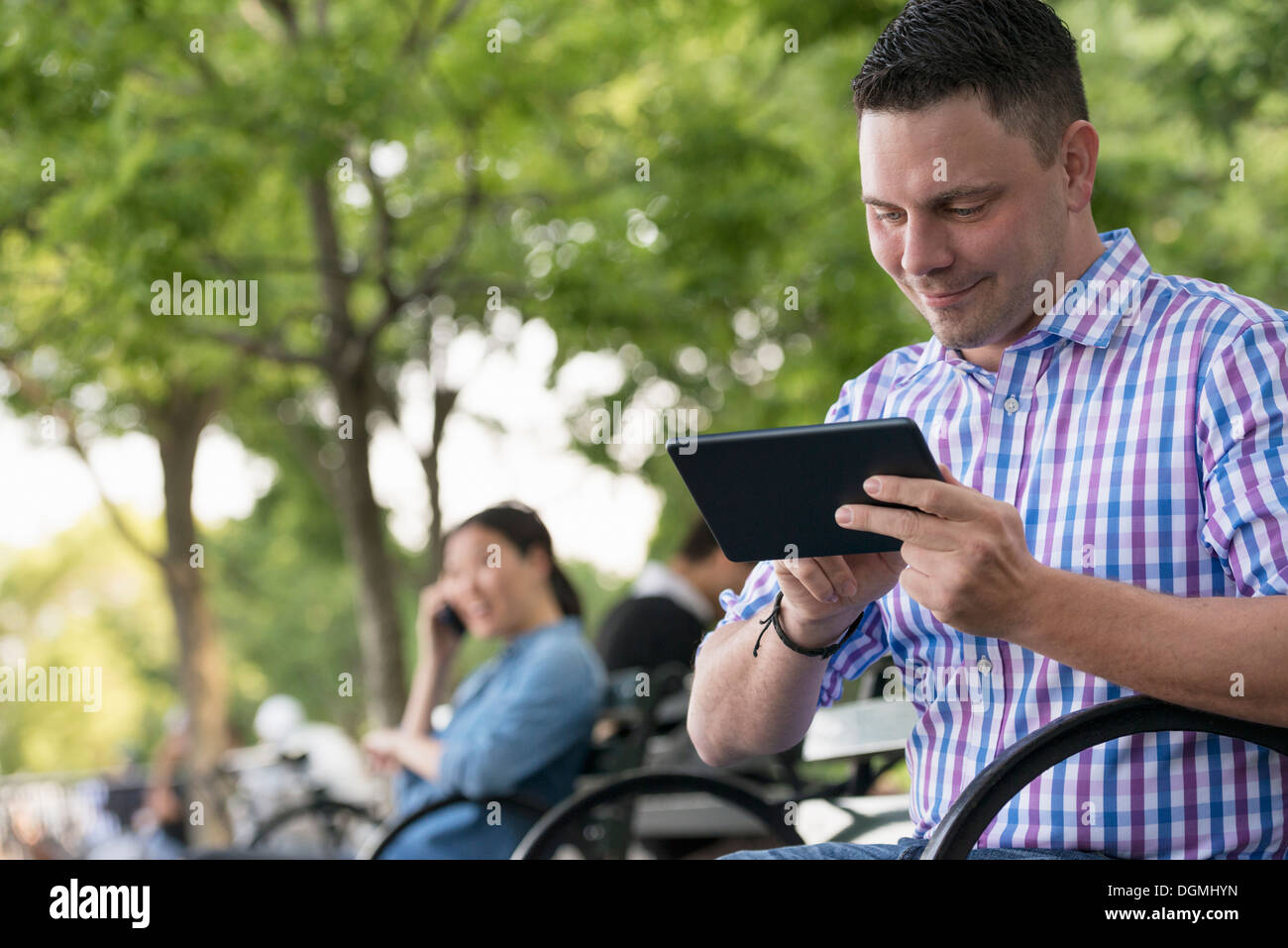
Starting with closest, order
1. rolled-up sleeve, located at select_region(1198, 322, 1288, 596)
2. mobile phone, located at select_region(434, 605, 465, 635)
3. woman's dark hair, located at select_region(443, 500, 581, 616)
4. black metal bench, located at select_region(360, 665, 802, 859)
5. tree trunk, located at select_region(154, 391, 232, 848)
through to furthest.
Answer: rolled-up sleeve, located at select_region(1198, 322, 1288, 596)
black metal bench, located at select_region(360, 665, 802, 859)
woman's dark hair, located at select_region(443, 500, 581, 616)
mobile phone, located at select_region(434, 605, 465, 635)
tree trunk, located at select_region(154, 391, 232, 848)

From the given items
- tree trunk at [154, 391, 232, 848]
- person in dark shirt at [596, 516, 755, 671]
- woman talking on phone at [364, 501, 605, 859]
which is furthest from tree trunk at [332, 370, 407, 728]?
woman talking on phone at [364, 501, 605, 859]

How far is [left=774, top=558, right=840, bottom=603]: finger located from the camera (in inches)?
73.7

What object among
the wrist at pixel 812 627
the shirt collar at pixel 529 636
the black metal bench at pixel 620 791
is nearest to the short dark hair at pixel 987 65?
the wrist at pixel 812 627

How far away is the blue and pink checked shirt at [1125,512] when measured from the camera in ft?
5.89

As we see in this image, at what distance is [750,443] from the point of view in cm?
166

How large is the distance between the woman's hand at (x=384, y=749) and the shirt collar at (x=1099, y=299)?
2.92 metres

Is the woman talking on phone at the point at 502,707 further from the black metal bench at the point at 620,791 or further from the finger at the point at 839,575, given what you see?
the finger at the point at 839,575

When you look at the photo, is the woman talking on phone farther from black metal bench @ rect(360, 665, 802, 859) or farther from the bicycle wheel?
the bicycle wheel

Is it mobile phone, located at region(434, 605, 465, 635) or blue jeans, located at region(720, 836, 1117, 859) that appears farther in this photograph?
mobile phone, located at region(434, 605, 465, 635)

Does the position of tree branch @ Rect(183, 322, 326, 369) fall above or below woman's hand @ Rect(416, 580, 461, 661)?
above

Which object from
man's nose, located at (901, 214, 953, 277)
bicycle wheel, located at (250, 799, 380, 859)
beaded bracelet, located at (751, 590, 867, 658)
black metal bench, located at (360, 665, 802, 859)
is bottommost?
bicycle wheel, located at (250, 799, 380, 859)

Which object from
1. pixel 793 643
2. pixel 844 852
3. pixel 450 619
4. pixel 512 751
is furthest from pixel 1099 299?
pixel 450 619

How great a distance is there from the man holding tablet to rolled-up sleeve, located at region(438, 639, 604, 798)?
190cm

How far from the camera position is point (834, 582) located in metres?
1.90
